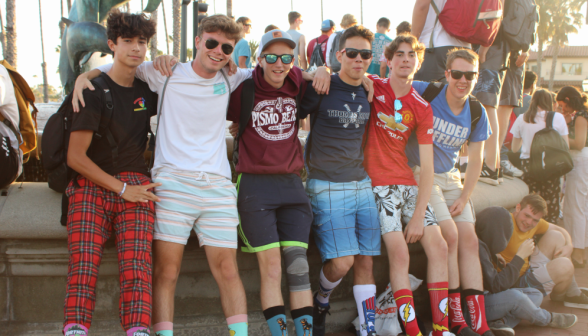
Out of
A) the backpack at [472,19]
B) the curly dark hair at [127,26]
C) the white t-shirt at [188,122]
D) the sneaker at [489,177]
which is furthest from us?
the sneaker at [489,177]

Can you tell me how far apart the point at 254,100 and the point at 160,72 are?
644 mm

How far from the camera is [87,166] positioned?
274 cm

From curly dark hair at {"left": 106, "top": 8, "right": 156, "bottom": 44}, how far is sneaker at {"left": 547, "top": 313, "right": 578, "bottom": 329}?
153 inches

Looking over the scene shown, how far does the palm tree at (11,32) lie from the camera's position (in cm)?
1909

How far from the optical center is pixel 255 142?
10.6 feet

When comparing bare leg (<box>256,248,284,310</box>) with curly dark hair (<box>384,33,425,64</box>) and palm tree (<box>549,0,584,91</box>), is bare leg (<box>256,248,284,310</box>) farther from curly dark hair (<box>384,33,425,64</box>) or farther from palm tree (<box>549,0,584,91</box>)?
palm tree (<box>549,0,584,91</box>)

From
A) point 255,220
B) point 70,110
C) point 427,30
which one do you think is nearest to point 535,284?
point 427,30

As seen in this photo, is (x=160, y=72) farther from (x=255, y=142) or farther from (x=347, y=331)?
(x=347, y=331)

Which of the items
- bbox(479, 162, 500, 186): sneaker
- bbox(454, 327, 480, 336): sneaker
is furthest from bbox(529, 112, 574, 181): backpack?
bbox(454, 327, 480, 336): sneaker

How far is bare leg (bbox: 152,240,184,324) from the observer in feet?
9.27

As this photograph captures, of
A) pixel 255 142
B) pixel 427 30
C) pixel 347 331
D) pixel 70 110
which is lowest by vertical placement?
pixel 347 331

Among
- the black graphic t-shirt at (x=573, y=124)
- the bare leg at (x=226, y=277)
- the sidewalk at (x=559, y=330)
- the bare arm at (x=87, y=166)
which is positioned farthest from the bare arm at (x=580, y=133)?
the bare arm at (x=87, y=166)

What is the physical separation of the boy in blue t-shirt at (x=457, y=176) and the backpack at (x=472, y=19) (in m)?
0.63

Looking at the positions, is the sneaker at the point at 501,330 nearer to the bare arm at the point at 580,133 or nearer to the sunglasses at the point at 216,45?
the sunglasses at the point at 216,45
